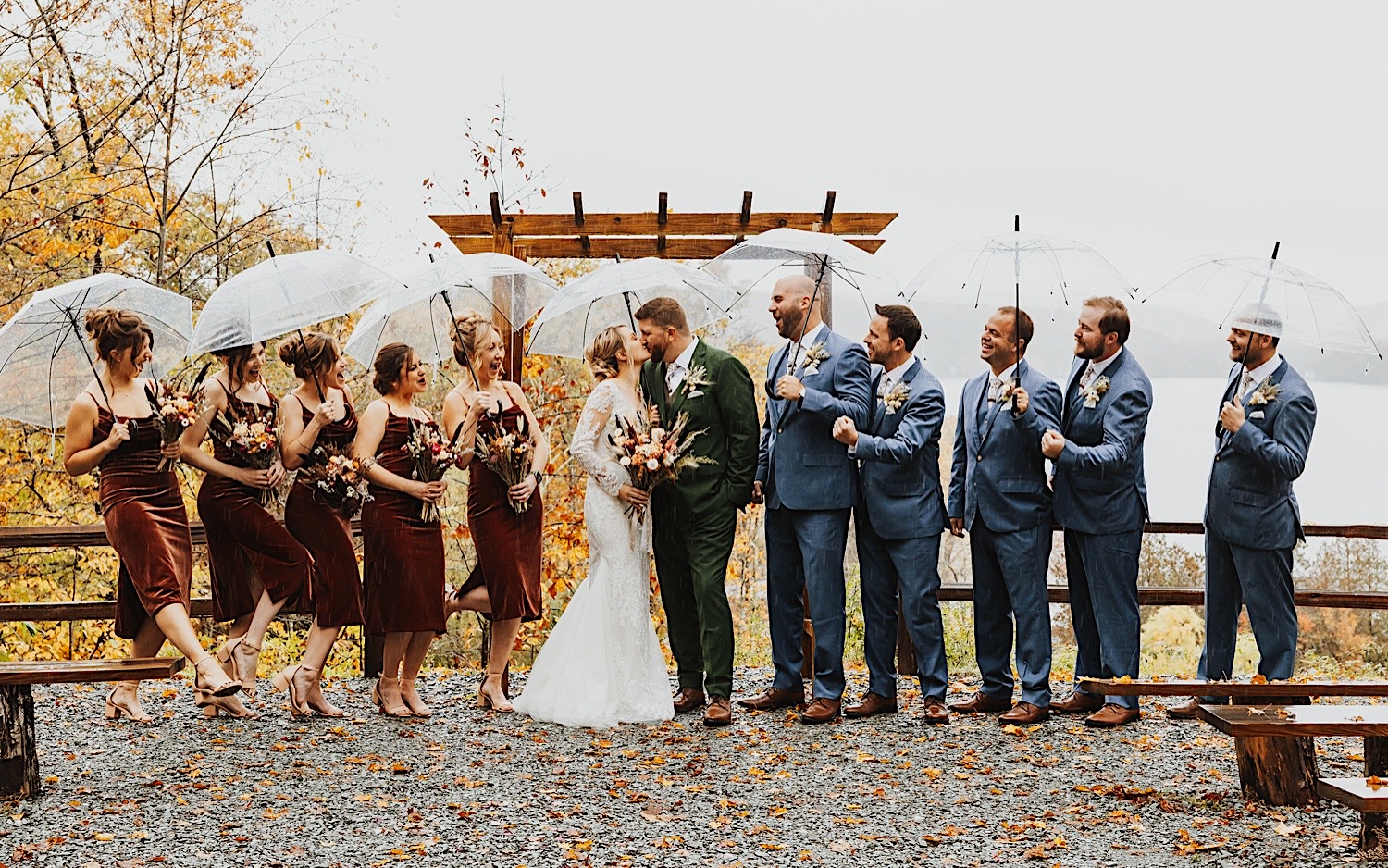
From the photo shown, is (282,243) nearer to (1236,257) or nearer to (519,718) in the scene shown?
(519,718)

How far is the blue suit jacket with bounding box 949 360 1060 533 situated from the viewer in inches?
236

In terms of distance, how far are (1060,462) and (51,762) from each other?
15.5ft

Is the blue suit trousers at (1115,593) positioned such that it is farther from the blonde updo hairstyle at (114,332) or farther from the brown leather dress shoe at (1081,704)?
the blonde updo hairstyle at (114,332)

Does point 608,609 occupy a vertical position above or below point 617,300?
below

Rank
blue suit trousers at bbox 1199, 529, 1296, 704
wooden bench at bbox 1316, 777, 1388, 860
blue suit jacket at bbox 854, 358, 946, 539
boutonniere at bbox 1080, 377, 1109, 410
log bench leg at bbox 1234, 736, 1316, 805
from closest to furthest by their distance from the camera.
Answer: wooden bench at bbox 1316, 777, 1388, 860 → log bench leg at bbox 1234, 736, 1316, 805 → blue suit trousers at bbox 1199, 529, 1296, 704 → boutonniere at bbox 1080, 377, 1109, 410 → blue suit jacket at bbox 854, 358, 946, 539

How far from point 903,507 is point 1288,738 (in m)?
2.03

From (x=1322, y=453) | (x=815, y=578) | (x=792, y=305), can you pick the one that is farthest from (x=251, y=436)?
(x=1322, y=453)

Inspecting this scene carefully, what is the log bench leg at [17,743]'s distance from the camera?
4.91m

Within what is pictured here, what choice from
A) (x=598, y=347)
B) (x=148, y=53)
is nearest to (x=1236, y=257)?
(x=598, y=347)

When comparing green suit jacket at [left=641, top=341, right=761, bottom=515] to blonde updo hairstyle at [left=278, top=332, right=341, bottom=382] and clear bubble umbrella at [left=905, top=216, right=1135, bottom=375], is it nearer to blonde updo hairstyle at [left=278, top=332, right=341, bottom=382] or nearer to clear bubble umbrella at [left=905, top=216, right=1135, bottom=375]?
clear bubble umbrella at [left=905, top=216, right=1135, bottom=375]

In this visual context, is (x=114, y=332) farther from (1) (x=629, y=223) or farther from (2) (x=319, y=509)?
(1) (x=629, y=223)

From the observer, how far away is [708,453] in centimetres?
626

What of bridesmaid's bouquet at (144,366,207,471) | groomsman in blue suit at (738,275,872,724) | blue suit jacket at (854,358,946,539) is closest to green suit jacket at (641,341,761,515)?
groomsman in blue suit at (738,275,872,724)

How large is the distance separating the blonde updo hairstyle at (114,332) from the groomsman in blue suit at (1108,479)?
414 cm
